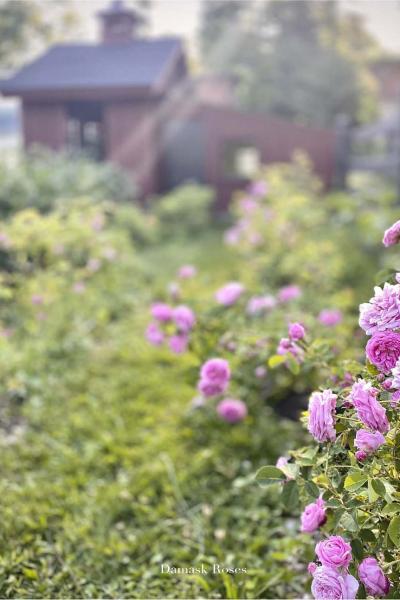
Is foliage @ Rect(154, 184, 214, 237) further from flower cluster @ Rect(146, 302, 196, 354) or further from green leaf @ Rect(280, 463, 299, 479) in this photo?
green leaf @ Rect(280, 463, 299, 479)

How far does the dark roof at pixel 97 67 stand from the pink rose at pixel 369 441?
11.9 meters

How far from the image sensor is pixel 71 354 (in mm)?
4645

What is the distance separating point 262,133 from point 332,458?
1215cm

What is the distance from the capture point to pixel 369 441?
51.5 inches

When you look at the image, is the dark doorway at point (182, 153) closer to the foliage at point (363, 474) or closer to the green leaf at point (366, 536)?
the foliage at point (363, 474)

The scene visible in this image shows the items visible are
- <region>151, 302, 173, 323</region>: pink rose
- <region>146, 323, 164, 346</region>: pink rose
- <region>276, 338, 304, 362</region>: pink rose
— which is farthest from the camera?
<region>146, 323, 164, 346</region>: pink rose

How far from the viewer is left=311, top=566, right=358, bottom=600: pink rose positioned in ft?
4.09

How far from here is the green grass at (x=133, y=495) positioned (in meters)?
2.24

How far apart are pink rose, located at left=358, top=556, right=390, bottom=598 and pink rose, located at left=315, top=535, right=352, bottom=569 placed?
0.04 m

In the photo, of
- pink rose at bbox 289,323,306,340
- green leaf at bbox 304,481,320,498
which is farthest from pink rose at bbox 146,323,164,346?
green leaf at bbox 304,481,320,498

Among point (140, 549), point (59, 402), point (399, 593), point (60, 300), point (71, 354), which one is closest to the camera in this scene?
point (399, 593)

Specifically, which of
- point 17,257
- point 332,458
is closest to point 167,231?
point 17,257

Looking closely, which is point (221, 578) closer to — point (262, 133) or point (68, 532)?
point (68, 532)

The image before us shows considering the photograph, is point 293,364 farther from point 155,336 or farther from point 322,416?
point 155,336
